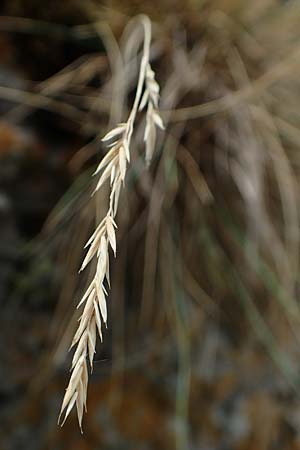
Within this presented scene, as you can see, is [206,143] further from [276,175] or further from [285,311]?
[285,311]

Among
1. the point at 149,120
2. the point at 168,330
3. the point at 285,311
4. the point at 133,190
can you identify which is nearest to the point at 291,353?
the point at 285,311

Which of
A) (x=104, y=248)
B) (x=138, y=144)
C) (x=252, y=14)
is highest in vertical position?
(x=252, y=14)

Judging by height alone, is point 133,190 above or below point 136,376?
above

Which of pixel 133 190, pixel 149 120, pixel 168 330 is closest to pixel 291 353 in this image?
pixel 168 330

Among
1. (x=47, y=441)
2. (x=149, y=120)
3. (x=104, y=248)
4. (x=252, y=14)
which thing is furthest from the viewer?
(x=252, y=14)

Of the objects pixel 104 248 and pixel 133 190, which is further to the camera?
pixel 133 190

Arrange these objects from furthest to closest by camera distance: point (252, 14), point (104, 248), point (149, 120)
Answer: point (252, 14) < point (149, 120) < point (104, 248)

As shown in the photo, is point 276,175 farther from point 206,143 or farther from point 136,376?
point 136,376
